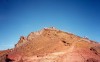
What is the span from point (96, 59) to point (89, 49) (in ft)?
13.1

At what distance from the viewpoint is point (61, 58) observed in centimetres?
4500

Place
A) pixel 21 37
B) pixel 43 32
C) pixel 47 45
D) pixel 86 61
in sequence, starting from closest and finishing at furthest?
1. pixel 86 61
2. pixel 47 45
3. pixel 43 32
4. pixel 21 37

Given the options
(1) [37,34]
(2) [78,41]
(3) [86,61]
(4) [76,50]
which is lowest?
(3) [86,61]

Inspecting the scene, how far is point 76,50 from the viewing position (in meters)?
47.1

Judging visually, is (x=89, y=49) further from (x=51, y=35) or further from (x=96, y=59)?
(x=51, y=35)

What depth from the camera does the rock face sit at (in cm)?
4534

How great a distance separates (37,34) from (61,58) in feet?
38.7

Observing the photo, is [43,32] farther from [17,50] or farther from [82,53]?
[82,53]

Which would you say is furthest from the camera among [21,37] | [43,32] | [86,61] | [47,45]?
[21,37]

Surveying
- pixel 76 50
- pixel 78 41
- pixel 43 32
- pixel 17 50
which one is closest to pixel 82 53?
pixel 76 50

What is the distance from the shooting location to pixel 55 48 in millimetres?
47938

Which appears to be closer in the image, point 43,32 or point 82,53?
point 82,53

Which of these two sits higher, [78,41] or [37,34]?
[37,34]

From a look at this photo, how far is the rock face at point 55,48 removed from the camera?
4534 centimetres
